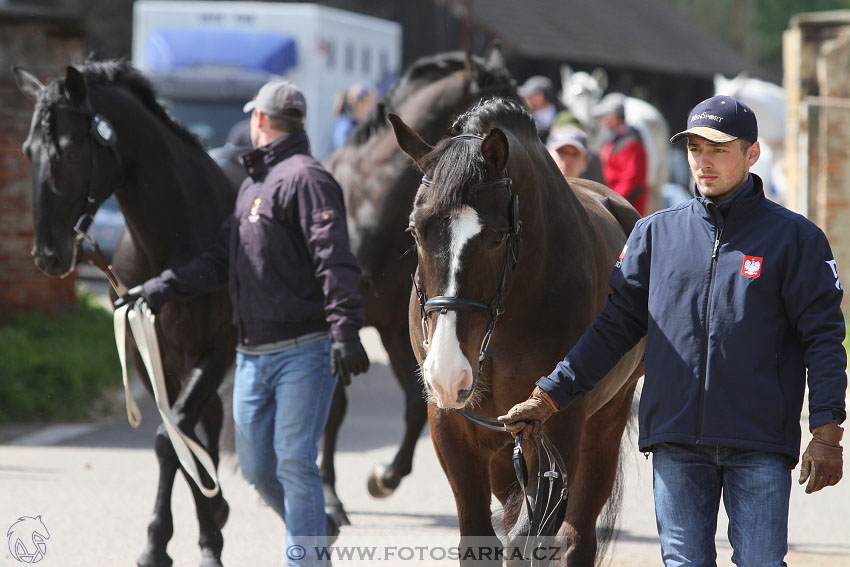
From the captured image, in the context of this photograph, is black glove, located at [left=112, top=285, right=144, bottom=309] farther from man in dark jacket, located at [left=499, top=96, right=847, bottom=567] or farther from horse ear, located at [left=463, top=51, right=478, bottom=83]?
horse ear, located at [left=463, top=51, right=478, bottom=83]

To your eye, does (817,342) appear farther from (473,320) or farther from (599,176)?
(599,176)

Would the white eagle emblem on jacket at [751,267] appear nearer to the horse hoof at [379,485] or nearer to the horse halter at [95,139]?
the horse halter at [95,139]

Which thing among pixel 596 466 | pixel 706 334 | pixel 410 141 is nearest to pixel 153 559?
pixel 596 466

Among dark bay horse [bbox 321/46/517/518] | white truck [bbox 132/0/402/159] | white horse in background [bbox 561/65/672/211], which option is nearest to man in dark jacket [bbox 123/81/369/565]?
dark bay horse [bbox 321/46/517/518]

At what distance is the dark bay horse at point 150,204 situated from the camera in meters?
5.55

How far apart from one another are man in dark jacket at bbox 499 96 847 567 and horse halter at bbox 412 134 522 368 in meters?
0.26

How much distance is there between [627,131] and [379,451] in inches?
156

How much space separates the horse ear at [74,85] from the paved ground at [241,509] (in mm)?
2144

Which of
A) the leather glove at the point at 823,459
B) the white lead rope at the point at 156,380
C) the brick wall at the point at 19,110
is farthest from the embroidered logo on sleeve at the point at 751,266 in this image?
the brick wall at the point at 19,110

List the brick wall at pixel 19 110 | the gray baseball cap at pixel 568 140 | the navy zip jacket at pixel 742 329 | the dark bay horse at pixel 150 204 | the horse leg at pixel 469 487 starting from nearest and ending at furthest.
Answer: the navy zip jacket at pixel 742 329, the horse leg at pixel 469 487, the dark bay horse at pixel 150 204, the gray baseball cap at pixel 568 140, the brick wall at pixel 19 110

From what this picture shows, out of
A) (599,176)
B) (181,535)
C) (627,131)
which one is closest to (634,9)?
(627,131)

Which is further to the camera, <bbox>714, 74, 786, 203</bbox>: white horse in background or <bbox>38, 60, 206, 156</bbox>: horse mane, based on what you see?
<bbox>714, 74, 786, 203</bbox>: white horse in background

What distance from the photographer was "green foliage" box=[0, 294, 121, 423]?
9.49m

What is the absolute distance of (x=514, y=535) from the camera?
4402mm
